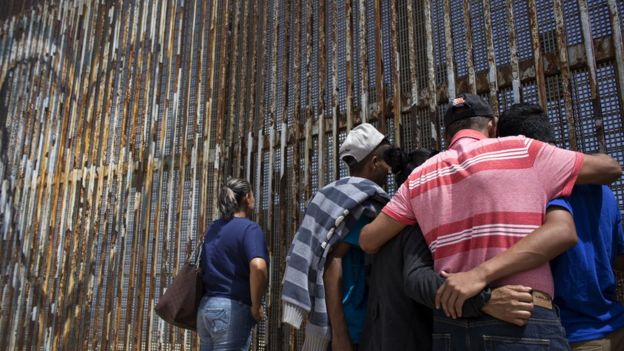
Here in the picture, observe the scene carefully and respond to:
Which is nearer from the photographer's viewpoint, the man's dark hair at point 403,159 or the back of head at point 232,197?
the man's dark hair at point 403,159

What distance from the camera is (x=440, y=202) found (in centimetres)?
144

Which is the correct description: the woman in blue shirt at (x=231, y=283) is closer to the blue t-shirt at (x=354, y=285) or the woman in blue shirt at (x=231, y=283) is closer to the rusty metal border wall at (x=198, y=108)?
the rusty metal border wall at (x=198, y=108)

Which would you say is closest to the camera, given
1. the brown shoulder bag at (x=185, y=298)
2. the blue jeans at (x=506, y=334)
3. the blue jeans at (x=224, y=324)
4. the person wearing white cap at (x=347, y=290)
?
the blue jeans at (x=506, y=334)

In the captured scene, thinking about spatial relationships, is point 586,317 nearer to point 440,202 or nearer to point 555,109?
point 440,202

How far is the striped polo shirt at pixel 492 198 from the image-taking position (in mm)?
1310

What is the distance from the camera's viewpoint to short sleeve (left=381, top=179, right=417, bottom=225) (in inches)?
60.7

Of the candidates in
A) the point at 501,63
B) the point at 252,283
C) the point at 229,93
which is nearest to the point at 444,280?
the point at 252,283

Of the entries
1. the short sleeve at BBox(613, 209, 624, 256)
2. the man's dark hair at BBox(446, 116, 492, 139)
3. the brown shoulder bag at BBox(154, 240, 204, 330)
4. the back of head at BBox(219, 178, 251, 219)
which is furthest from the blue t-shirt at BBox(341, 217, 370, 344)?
the brown shoulder bag at BBox(154, 240, 204, 330)

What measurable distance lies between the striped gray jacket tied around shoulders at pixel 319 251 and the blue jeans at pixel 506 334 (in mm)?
583

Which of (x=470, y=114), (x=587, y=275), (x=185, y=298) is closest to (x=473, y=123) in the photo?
(x=470, y=114)

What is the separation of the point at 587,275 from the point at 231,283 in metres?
1.67

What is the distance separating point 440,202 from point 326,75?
2069 millimetres

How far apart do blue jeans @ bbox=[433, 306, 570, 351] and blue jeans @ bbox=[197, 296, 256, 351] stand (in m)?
1.38

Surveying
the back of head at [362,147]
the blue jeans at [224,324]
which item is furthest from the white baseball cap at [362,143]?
the blue jeans at [224,324]
